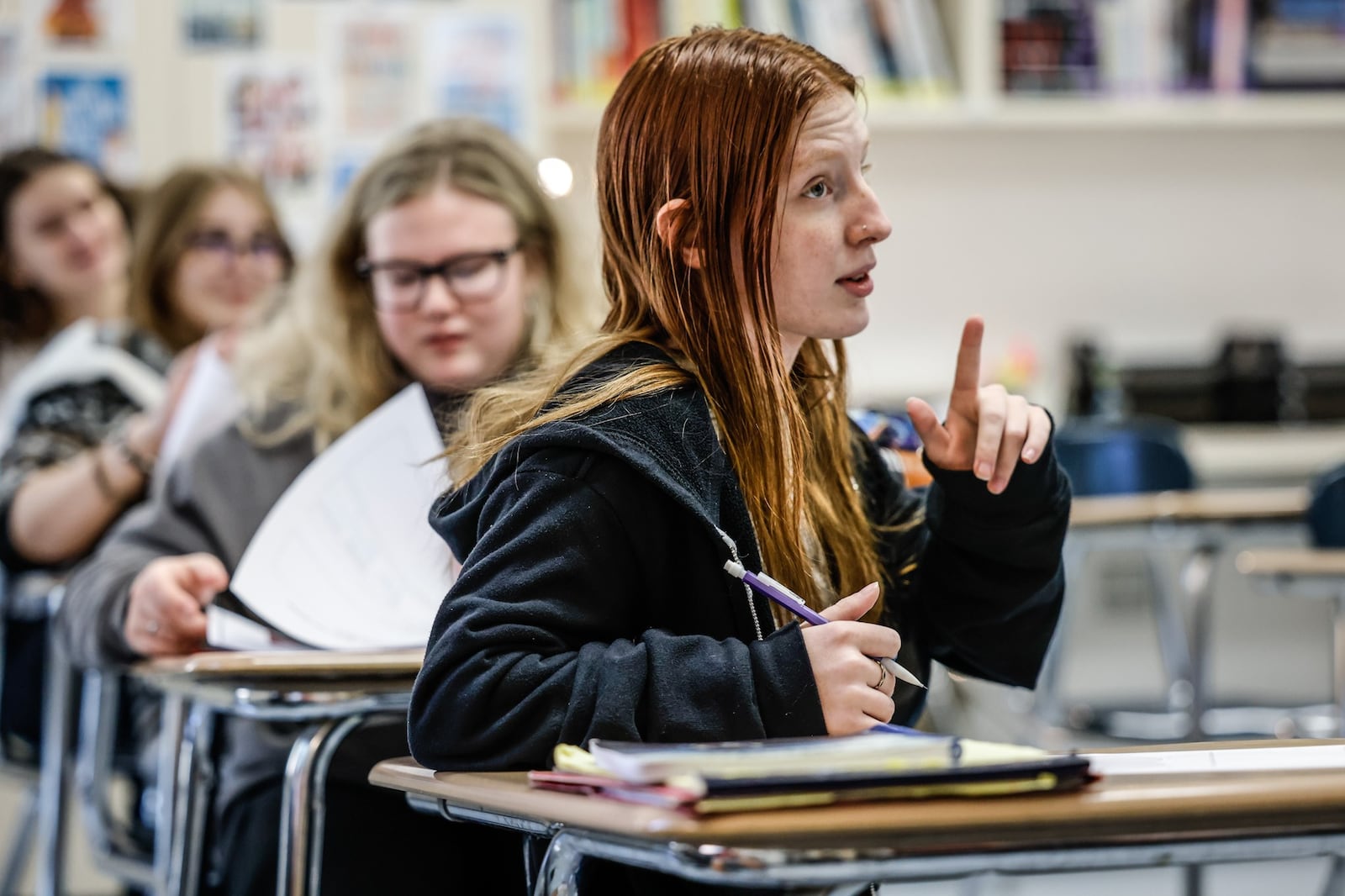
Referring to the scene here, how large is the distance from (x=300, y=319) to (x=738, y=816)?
4.53 ft

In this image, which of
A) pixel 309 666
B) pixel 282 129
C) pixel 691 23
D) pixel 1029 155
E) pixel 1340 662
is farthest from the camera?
pixel 1029 155

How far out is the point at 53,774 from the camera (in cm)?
215

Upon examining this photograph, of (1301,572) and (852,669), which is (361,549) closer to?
(852,669)

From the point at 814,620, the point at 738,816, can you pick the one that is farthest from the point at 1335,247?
the point at 738,816

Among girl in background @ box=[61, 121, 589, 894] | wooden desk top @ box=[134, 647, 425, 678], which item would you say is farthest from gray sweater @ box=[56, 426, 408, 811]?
wooden desk top @ box=[134, 647, 425, 678]

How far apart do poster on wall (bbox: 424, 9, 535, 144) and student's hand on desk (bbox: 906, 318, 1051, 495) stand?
8.04 ft

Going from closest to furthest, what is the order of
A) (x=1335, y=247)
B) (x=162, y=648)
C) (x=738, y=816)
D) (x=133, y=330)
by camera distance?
(x=738, y=816) < (x=162, y=648) < (x=133, y=330) < (x=1335, y=247)

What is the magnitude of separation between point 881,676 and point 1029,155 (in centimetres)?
351

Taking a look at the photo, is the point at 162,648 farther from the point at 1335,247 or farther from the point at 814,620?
the point at 1335,247

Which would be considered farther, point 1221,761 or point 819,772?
point 1221,761

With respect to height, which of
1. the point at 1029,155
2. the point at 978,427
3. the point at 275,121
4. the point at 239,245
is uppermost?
the point at 275,121

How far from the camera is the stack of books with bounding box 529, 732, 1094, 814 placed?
0.69m

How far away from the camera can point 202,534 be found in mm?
1796

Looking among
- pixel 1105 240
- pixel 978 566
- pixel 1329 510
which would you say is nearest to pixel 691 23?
pixel 1105 240
